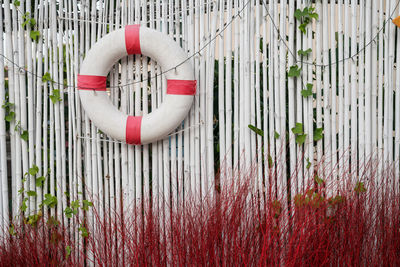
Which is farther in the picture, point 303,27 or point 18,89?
point 18,89

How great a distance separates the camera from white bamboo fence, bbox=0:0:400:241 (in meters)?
2.13

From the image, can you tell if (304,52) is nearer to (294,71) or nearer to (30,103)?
(294,71)

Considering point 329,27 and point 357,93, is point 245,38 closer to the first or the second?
point 329,27

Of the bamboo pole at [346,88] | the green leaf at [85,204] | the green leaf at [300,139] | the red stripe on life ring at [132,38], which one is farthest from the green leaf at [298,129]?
the green leaf at [85,204]

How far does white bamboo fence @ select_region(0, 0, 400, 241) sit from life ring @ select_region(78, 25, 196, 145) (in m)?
0.10

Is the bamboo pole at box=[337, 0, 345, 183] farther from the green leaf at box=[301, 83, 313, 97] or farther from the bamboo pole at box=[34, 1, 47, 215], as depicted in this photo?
the bamboo pole at box=[34, 1, 47, 215]

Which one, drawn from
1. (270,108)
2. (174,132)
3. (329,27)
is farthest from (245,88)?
(329,27)

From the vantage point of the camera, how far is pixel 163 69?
6.87 feet

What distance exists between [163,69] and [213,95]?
0.35 meters

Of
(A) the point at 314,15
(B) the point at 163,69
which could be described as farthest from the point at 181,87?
(A) the point at 314,15

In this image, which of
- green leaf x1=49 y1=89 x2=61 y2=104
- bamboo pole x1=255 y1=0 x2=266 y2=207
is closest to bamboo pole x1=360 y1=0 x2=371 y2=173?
bamboo pole x1=255 y1=0 x2=266 y2=207

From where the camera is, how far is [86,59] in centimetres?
208

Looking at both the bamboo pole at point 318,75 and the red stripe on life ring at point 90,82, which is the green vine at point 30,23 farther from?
the bamboo pole at point 318,75

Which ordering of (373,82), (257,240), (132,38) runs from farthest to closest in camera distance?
(373,82) → (132,38) → (257,240)
